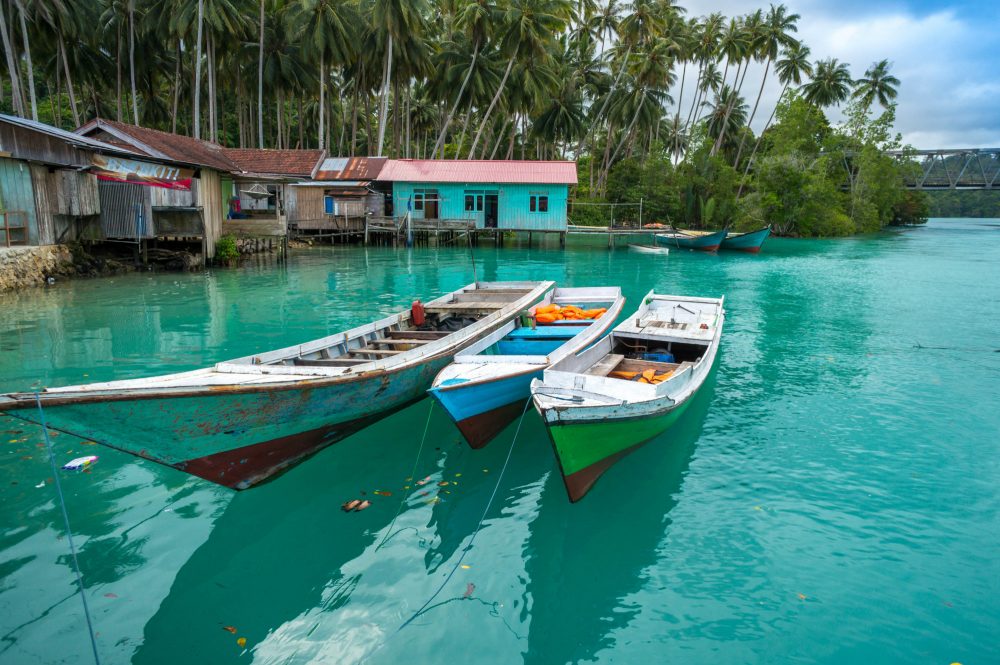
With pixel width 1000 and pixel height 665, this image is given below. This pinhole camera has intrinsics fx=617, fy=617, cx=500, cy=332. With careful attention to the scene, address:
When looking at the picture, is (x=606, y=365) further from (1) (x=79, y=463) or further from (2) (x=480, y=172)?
(2) (x=480, y=172)

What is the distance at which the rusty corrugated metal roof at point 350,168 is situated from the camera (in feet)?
120

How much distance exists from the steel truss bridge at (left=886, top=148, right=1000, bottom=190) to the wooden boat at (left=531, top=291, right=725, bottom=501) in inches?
2658

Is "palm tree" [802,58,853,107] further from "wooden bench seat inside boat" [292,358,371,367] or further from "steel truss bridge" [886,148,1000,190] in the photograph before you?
"wooden bench seat inside boat" [292,358,371,367]

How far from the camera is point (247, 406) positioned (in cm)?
612

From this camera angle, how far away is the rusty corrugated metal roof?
36.5 metres

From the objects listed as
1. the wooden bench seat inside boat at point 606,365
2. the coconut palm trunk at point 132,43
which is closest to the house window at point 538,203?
the coconut palm trunk at point 132,43

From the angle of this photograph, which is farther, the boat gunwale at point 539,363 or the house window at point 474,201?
the house window at point 474,201

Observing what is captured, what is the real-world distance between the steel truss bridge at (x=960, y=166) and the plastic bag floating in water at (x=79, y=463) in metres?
74.5

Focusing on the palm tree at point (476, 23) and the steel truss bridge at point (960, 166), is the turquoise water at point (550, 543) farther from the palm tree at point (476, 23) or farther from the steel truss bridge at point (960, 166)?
the steel truss bridge at point (960, 166)

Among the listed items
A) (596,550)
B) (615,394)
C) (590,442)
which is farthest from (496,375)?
(596,550)

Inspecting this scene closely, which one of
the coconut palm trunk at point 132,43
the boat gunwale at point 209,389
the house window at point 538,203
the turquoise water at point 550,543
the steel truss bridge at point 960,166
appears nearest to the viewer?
the boat gunwale at point 209,389

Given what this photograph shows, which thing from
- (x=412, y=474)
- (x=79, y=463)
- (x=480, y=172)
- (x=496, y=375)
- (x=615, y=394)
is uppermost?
(x=480, y=172)

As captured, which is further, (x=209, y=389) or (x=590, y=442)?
(x=590, y=442)

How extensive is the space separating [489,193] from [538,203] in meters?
2.93
